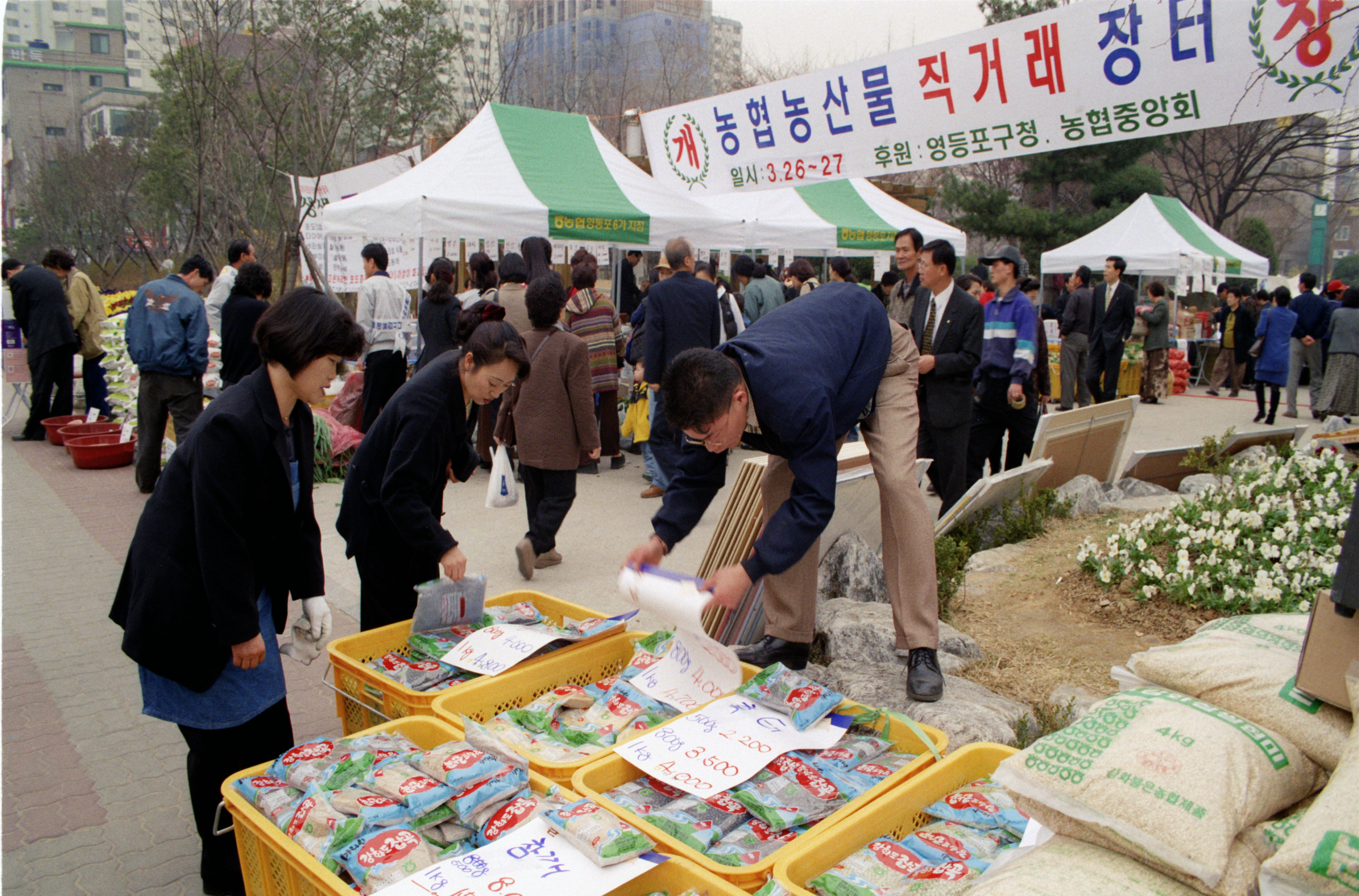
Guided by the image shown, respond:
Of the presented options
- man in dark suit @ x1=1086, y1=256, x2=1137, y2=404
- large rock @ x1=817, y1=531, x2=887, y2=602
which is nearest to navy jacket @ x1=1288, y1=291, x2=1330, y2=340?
man in dark suit @ x1=1086, y1=256, x2=1137, y2=404

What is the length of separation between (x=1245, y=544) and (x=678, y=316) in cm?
404

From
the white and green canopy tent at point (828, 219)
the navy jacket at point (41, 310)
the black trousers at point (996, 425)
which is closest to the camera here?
the black trousers at point (996, 425)

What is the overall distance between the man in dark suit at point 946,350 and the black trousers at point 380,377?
4451mm

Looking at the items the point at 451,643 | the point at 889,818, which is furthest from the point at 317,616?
the point at 889,818

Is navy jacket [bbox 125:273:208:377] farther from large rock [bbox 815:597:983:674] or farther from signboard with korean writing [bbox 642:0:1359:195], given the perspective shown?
large rock [bbox 815:597:983:674]

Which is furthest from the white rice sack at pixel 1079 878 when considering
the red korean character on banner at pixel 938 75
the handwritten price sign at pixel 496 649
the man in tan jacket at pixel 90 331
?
the man in tan jacket at pixel 90 331

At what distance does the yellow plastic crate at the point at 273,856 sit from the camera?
1.88 metres

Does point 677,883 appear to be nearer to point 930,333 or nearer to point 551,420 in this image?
point 551,420

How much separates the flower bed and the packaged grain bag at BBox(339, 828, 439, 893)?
351 centimetres

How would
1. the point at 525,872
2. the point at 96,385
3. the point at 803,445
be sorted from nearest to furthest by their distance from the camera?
1. the point at 525,872
2. the point at 803,445
3. the point at 96,385

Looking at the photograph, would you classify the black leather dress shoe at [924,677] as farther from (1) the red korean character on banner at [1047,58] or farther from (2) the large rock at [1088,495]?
(1) the red korean character on banner at [1047,58]

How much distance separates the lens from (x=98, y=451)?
8766 mm

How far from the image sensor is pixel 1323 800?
5.12 feet

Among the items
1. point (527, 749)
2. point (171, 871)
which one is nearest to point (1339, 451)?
point (527, 749)
